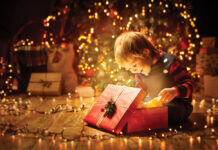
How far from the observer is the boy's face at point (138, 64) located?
1.56 meters

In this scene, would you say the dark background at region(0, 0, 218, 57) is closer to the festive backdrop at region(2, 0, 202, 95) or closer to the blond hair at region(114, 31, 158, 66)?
the festive backdrop at region(2, 0, 202, 95)

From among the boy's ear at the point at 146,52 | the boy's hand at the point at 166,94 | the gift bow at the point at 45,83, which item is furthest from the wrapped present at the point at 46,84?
the boy's hand at the point at 166,94

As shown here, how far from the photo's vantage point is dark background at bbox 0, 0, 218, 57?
11.6 ft

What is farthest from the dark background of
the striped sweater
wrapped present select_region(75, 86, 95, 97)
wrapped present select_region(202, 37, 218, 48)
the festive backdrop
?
the striped sweater

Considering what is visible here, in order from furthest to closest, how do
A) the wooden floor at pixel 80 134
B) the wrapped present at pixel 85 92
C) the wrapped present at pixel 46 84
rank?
the wrapped present at pixel 46 84 → the wrapped present at pixel 85 92 → the wooden floor at pixel 80 134

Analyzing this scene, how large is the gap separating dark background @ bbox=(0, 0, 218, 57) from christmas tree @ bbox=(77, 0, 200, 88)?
2.48 ft

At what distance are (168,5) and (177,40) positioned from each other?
0.48 m

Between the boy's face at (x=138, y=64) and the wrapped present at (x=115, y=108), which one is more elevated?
the boy's face at (x=138, y=64)

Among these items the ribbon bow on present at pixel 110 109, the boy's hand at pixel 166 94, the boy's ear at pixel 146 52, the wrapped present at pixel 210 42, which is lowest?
the ribbon bow on present at pixel 110 109

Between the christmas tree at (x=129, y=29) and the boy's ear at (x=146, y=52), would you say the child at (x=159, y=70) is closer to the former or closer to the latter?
the boy's ear at (x=146, y=52)

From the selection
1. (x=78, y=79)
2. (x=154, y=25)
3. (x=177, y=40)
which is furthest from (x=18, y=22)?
(x=177, y=40)

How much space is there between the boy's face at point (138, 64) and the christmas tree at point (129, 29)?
3.04 ft

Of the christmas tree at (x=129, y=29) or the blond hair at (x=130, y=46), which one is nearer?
the blond hair at (x=130, y=46)

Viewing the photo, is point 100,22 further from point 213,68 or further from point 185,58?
point 213,68
